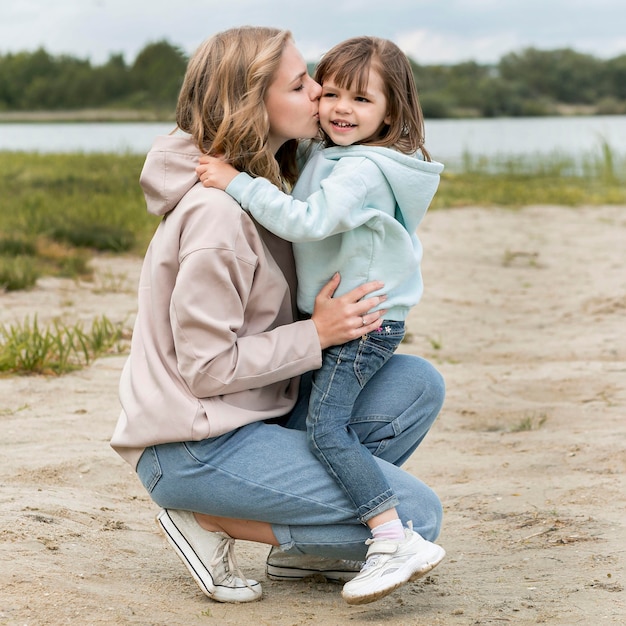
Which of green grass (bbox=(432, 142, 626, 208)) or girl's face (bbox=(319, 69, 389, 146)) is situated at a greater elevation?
girl's face (bbox=(319, 69, 389, 146))

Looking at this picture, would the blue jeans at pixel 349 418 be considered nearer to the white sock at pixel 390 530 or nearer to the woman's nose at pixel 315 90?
the white sock at pixel 390 530

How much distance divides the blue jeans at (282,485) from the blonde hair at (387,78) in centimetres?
70

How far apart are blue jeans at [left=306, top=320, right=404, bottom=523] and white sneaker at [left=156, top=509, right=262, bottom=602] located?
36 centimetres

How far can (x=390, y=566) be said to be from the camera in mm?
2354

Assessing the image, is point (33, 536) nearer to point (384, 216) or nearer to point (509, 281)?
point (384, 216)

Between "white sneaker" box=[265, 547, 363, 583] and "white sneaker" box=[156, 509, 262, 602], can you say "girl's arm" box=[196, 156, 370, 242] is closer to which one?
"white sneaker" box=[156, 509, 262, 602]

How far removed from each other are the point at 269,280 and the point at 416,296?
403 mm

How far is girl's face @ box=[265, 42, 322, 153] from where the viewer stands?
2.50 metres

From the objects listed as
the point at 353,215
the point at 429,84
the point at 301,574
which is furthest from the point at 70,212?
the point at 429,84

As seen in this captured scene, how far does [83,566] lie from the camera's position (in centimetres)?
260

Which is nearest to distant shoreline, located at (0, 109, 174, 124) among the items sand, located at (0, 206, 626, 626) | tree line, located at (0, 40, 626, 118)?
tree line, located at (0, 40, 626, 118)

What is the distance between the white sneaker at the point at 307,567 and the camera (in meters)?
2.76

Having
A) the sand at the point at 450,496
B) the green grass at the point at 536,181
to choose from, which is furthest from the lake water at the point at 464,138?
the sand at the point at 450,496

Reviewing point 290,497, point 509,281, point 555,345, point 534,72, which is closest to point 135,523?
point 290,497
